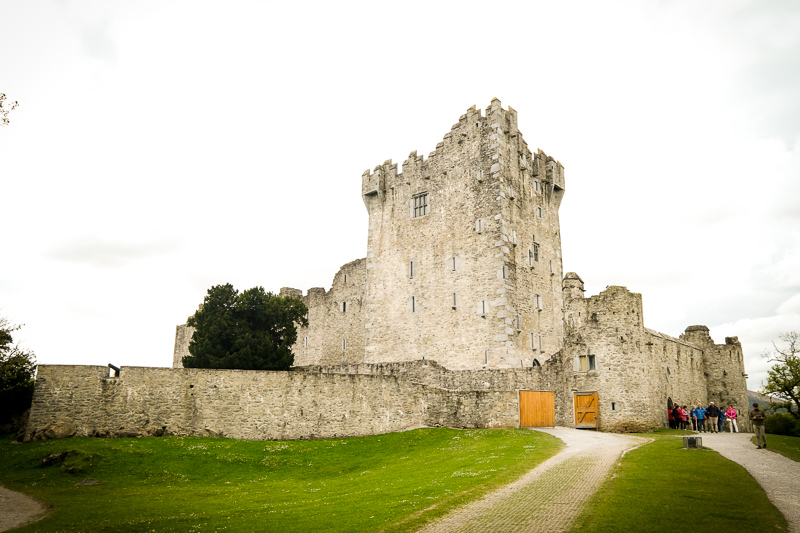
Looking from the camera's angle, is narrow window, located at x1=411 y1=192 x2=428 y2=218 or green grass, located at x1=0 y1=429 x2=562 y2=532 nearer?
green grass, located at x1=0 y1=429 x2=562 y2=532

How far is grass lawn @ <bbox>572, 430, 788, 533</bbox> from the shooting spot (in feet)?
36.4

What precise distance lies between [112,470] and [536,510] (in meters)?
15.0

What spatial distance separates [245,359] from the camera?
35.5 meters

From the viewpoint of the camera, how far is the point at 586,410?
2888 cm

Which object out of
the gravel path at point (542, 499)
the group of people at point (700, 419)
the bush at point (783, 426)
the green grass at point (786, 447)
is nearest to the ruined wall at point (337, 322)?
the group of people at point (700, 419)

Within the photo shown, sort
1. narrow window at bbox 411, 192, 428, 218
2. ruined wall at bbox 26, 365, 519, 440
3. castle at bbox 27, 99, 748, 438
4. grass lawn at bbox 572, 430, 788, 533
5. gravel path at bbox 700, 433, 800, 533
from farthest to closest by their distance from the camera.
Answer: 1. narrow window at bbox 411, 192, 428, 218
2. castle at bbox 27, 99, 748, 438
3. ruined wall at bbox 26, 365, 519, 440
4. gravel path at bbox 700, 433, 800, 533
5. grass lawn at bbox 572, 430, 788, 533

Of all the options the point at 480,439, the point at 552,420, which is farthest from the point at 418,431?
the point at 552,420

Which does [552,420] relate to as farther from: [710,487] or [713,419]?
[710,487]

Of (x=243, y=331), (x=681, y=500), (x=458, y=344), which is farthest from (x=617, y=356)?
(x=243, y=331)

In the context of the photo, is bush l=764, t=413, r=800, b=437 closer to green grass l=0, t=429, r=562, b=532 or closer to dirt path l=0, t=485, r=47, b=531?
green grass l=0, t=429, r=562, b=532

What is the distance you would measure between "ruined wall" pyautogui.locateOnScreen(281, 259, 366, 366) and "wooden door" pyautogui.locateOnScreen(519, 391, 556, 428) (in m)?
17.9

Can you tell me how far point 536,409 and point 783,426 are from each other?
1392cm

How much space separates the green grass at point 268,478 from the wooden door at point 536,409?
7.68 ft

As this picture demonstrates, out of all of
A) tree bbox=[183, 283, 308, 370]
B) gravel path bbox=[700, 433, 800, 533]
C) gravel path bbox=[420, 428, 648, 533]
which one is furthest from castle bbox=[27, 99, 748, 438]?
gravel path bbox=[420, 428, 648, 533]
